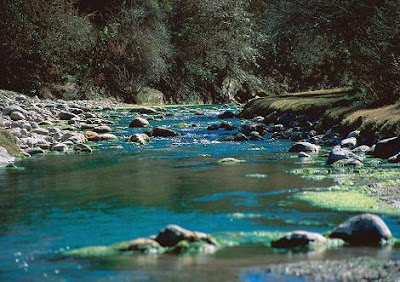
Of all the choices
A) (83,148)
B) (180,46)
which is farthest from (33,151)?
(180,46)

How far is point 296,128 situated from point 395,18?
3.82 meters

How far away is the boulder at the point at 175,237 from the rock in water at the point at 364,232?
1043 millimetres

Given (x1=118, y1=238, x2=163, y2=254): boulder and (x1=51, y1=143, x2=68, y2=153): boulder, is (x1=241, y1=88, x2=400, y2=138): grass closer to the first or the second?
(x1=51, y1=143, x2=68, y2=153): boulder

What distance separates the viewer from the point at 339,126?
1753 cm

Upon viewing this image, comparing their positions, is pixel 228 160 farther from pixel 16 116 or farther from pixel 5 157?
pixel 16 116

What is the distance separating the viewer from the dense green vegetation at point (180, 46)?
26.2 m

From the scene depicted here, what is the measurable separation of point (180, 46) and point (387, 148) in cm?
3315

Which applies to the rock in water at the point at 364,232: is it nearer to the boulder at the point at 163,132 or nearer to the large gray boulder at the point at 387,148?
the large gray boulder at the point at 387,148

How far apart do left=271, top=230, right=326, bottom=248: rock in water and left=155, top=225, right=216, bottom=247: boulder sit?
52 cm

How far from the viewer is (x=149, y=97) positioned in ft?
131

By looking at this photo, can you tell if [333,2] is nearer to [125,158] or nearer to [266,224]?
[125,158]

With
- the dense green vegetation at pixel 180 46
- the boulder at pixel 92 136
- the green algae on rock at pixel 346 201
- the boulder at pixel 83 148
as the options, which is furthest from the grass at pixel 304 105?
the green algae on rock at pixel 346 201

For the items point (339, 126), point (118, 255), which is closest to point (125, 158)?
point (339, 126)

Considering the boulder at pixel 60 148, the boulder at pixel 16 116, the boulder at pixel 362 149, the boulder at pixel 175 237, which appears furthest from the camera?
the boulder at pixel 16 116
